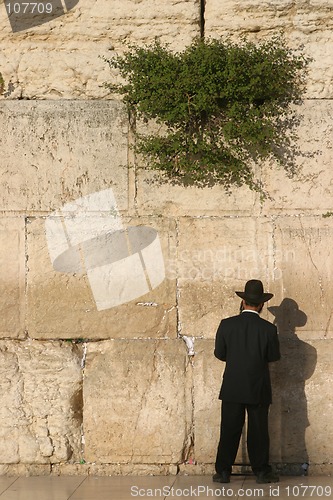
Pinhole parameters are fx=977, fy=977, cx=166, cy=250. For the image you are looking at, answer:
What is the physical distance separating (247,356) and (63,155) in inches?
86.0

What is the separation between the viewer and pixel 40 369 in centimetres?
773

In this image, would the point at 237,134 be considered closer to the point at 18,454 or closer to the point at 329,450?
the point at 329,450

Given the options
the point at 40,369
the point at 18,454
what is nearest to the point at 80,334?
the point at 40,369

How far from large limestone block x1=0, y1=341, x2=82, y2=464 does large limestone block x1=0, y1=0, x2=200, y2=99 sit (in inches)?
82.7

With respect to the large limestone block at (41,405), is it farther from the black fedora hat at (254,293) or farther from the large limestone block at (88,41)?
the large limestone block at (88,41)

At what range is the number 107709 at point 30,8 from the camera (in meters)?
7.95

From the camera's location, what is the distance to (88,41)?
7.93 m

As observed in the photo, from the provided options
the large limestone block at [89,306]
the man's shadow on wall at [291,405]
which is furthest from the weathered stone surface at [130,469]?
the large limestone block at [89,306]

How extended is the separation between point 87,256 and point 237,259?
1.20 meters

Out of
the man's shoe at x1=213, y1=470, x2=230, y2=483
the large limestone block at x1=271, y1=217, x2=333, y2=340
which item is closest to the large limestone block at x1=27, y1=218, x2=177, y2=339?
the large limestone block at x1=271, y1=217, x2=333, y2=340

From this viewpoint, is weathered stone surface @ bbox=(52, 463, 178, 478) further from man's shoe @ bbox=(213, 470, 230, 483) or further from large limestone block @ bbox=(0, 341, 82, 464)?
man's shoe @ bbox=(213, 470, 230, 483)

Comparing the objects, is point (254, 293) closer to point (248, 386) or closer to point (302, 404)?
point (248, 386)

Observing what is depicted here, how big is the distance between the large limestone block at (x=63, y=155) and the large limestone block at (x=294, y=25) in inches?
44.9

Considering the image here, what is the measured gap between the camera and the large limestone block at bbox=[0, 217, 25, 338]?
780 centimetres
